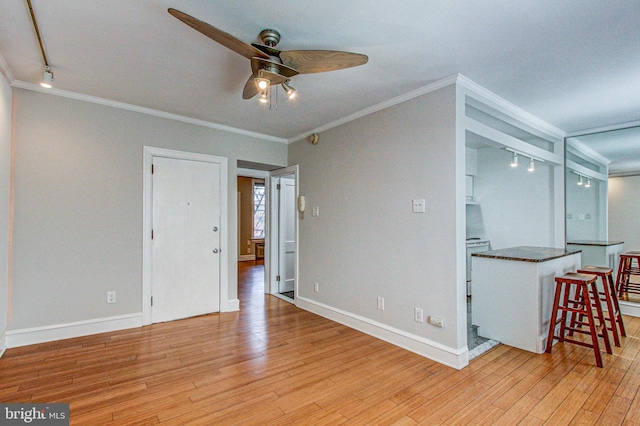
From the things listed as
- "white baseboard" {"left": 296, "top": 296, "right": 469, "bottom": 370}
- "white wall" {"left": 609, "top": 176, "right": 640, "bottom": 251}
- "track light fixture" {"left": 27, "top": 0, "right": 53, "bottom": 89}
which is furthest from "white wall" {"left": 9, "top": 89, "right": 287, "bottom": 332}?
"white wall" {"left": 609, "top": 176, "right": 640, "bottom": 251}

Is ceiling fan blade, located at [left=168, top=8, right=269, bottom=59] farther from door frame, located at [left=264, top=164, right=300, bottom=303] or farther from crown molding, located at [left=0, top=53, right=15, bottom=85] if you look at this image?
door frame, located at [left=264, top=164, right=300, bottom=303]

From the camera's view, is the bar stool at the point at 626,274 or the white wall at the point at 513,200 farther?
the white wall at the point at 513,200

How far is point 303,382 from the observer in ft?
7.84

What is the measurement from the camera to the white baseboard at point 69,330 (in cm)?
294

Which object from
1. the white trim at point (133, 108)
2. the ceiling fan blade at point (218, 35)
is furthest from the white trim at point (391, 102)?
the ceiling fan blade at point (218, 35)

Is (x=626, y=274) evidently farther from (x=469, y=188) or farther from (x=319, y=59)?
(x=319, y=59)

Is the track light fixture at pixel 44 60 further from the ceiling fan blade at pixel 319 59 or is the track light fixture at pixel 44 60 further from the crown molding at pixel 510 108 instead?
the crown molding at pixel 510 108

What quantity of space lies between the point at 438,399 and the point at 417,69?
8.22ft

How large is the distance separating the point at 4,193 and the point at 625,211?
682 cm

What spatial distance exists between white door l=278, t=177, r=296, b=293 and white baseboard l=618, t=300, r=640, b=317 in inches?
182

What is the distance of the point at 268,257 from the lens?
5266 millimetres

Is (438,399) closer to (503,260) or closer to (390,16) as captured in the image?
(503,260)

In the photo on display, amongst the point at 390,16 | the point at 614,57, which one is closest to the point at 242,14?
the point at 390,16

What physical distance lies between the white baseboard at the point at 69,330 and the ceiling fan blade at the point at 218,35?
10.3ft
